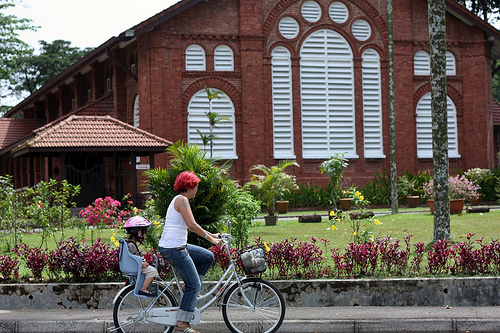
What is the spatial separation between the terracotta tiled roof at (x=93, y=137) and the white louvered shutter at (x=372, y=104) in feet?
32.6

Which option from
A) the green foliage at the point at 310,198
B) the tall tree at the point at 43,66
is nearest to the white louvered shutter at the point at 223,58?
the green foliage at the point at 310,198

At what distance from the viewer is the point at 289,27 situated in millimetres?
33562

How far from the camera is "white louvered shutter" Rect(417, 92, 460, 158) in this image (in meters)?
35.1

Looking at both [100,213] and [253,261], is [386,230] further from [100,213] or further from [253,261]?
[253,261]

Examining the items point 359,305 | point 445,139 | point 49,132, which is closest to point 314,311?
point 359,305

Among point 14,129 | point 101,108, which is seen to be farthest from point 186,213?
point 14,129

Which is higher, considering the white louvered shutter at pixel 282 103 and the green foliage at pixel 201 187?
the white louvered shutter at pixel 282 103

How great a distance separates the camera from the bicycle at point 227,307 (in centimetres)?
848

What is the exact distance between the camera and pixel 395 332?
928cm

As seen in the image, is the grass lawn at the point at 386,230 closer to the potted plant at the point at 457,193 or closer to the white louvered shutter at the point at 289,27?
the potted plant at the point at 457,193

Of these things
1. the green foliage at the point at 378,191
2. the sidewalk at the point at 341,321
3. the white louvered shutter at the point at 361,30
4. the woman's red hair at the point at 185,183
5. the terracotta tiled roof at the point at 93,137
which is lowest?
the sidewalk at the point at 341,321

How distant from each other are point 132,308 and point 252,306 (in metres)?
1.33

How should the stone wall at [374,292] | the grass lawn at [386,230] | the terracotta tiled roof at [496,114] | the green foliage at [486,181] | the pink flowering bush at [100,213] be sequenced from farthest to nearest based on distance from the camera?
the terracotta tiled roof at [496,114]
the green foliage at [486,181]
the grass lawn at [386,230]
the pink flowering bush at [100,213]
the stone wall at [374,292]

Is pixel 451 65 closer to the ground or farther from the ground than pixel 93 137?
farther from the ground
